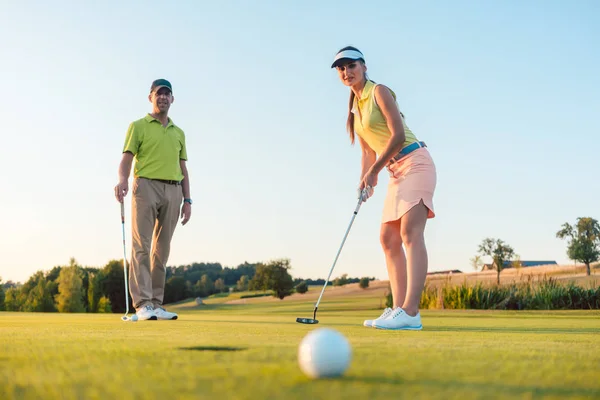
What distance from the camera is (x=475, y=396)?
171cm

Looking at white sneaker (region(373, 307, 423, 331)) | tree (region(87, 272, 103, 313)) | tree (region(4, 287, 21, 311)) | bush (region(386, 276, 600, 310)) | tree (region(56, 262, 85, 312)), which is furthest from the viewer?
tree (region(87, 272, 103, 313))

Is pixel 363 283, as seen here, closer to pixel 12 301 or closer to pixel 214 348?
pixel 12 301

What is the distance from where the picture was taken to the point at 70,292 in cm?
3603

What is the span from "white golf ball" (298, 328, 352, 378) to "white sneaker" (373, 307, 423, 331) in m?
2.81

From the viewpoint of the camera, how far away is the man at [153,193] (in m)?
7.10

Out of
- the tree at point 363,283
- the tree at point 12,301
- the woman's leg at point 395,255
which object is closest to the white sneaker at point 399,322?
the woman's leg at point 395,255

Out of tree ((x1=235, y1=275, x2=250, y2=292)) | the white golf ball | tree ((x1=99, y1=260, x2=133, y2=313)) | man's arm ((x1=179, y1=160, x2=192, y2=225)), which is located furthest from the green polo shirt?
tree ((x1=235, y1=275, x2=250, y2=292))

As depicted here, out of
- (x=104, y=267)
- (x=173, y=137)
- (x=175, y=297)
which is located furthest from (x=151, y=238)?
(x=175, y=297)

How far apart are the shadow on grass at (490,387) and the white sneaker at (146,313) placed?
514cm

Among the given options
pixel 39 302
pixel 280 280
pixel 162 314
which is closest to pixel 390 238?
pixel 162 314

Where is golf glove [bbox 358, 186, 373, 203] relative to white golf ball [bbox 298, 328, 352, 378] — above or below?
above

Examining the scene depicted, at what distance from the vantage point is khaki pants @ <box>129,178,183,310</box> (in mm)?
7094

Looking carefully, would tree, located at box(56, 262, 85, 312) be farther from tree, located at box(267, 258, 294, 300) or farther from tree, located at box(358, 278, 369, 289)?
tree, located at box(358, 278, 369, 289)

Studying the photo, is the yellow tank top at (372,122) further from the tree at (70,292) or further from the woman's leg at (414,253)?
the tree at (70,292)
